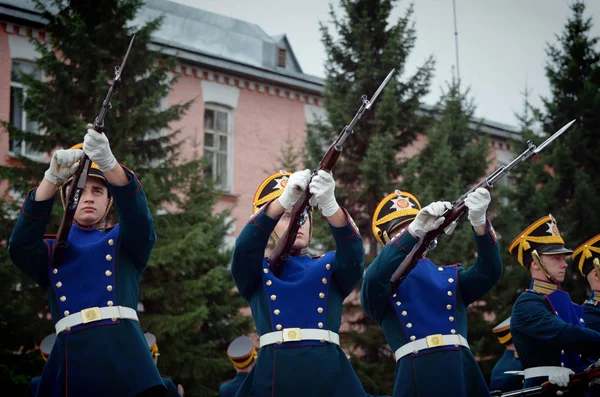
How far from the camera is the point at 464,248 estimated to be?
51.0ft

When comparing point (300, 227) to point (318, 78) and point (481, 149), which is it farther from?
point (318, 78)

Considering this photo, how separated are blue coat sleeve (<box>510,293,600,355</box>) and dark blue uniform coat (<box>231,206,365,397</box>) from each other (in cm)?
284

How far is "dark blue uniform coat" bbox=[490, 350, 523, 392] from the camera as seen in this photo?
31.1ft

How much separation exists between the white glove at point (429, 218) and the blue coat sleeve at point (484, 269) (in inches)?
21.3

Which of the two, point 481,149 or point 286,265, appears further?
point 481,149

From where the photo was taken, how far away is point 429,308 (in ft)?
21.3

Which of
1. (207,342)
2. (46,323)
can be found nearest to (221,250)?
(207,342)

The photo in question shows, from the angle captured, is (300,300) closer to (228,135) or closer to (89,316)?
(89,316)

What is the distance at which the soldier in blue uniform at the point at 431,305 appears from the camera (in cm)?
617

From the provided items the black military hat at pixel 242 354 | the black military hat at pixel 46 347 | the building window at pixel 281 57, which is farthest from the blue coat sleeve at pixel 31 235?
the building window at pixel 281 57

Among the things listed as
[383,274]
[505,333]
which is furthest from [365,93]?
[383,274]

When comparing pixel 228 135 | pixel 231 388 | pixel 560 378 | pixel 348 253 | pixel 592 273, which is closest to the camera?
pixel 348 253

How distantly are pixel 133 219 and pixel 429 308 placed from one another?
8.18ft

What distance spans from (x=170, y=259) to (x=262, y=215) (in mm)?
8110
